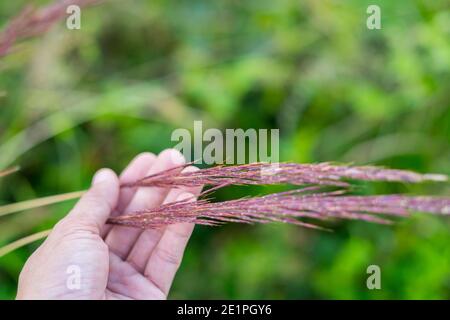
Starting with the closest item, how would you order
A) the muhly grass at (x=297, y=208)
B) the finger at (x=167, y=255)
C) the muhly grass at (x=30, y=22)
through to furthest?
the muhly grass at (x=297, y=208)
the muhly grass at (x=30, y=22)
the finger at (x=167, y=255)

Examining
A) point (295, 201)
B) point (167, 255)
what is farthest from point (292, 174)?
point (167, 255)

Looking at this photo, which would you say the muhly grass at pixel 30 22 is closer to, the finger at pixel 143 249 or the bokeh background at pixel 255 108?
the finger at pixel 143 249

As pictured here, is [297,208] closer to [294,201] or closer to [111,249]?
[294,201]

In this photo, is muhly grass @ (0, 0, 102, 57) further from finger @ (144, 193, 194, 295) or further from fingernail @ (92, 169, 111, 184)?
finger @ (144, 193, 194, 295)

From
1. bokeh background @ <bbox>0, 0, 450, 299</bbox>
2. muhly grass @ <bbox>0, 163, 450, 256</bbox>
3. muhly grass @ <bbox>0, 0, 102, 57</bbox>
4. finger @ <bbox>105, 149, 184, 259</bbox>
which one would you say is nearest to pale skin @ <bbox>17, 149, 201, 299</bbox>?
finger @ <bbox>105, 149, 184, 259</bbox>

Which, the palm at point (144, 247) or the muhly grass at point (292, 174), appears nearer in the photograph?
the muhly grass at point (292, 174)

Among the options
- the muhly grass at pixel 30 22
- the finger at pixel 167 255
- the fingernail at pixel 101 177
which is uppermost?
the muhly grass at pixel 30 22

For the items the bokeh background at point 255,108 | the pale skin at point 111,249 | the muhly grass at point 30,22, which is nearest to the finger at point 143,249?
the pale skin at point 111,249
